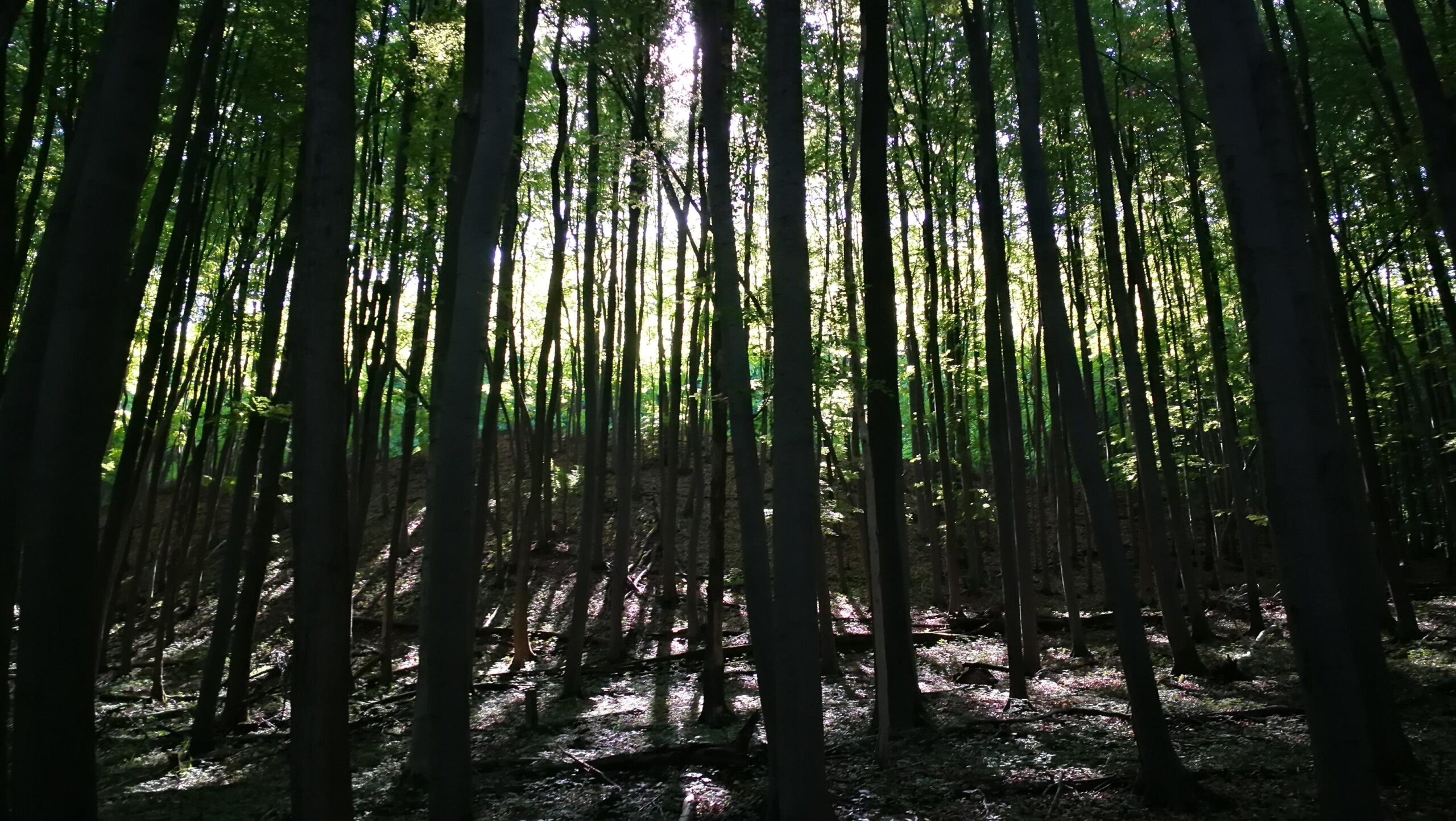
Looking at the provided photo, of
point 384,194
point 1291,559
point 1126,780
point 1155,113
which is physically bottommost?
point 1126,780

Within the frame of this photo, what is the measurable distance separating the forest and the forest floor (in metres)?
0.07

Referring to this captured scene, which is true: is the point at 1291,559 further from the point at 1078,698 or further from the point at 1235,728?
the point at 1078,698

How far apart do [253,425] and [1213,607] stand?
13764 mm

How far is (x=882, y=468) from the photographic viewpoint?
6688mm

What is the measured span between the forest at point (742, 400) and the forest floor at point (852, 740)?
0.07 meters

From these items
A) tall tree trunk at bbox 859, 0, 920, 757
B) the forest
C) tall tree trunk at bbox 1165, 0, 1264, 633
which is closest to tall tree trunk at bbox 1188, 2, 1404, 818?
the forest

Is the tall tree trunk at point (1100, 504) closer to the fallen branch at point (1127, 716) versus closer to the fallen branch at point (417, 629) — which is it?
the fallen branch at point (1127, 716)

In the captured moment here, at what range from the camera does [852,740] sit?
6824 millimetres

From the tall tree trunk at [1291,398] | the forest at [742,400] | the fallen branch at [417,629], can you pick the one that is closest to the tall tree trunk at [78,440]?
the forest at [742,400]

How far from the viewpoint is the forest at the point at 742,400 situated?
11.7 feet

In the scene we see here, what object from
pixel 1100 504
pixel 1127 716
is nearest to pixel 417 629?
pixel 1127 716

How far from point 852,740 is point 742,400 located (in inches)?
140

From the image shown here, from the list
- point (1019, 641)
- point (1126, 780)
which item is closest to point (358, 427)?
point (1019, 641)

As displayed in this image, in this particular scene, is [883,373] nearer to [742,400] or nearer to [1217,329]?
[742,400]
